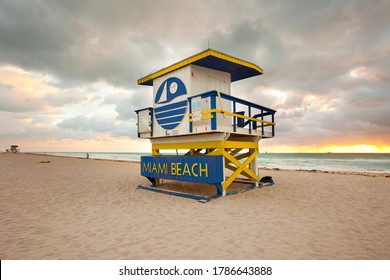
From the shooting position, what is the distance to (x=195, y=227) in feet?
16.4

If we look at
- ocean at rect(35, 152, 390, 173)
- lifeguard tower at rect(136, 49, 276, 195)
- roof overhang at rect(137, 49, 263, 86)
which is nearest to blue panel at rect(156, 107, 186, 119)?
lifeguard tower at rect(136, 49, 276, 195)

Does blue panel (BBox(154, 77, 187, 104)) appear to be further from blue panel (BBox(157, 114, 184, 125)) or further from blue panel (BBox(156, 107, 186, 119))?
blue panel (BBox(157, 114, 184, 125))

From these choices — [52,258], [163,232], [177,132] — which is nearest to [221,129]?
Result: [177,132]

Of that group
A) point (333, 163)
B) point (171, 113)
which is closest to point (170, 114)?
point (171, 113)

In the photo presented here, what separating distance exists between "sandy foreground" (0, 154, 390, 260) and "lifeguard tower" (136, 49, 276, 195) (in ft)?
4.47

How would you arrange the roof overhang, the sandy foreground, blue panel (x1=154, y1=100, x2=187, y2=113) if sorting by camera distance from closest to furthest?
the sandy foreground < the roof overhang < blue panel (x1=154, y1=100, x2=187, y2=113)

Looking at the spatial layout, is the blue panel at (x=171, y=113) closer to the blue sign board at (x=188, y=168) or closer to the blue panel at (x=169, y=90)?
the blue panel at (x=169, y=90)

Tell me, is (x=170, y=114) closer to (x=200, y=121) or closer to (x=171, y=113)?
(x=171, y=113)

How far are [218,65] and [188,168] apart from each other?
4.63 metres

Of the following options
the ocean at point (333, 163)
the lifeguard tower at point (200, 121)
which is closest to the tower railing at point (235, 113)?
the lifeguard tower at point (200, 121)

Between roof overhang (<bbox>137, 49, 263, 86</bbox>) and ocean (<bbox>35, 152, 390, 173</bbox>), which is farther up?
roof overhang (<bbox>137, 49, 263, 86</bbox>)

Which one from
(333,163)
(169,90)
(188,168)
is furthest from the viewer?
(333,163)

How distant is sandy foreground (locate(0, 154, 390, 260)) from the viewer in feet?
12.5

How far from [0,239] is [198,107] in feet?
20.9
